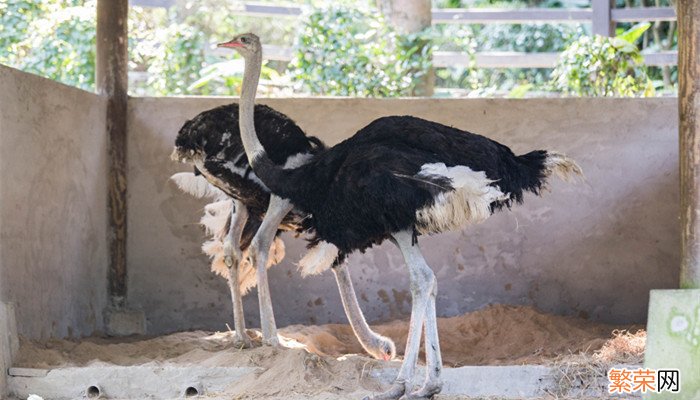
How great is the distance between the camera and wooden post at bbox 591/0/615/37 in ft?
38.9

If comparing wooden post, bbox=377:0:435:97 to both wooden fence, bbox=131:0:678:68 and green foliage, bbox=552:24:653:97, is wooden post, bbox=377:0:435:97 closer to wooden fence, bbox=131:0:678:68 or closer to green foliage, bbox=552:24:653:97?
wooden fence, bbox=131:0:678:68

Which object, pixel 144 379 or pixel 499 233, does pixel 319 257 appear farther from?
pixel 499 233

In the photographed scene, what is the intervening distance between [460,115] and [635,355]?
115 inches

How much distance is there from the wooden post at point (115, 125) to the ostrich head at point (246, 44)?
2.07m

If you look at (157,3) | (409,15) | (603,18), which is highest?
(157,3)

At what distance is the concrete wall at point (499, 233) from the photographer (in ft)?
27.3

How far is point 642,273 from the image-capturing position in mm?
8312

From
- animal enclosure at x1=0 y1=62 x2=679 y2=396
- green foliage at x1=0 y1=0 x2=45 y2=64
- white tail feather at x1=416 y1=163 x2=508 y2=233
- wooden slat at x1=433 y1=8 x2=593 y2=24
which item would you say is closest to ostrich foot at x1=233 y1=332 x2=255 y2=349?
animal enclosure at x1=0 y1=62 x2=679 y2=396

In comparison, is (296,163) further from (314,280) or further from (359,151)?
(314,280)

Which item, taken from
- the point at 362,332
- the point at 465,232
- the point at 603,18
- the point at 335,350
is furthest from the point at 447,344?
the point at 603,18

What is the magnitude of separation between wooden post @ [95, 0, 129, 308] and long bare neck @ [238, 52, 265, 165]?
85.2 inches

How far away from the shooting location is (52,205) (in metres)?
7.32

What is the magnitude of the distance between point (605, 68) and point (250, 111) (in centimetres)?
567

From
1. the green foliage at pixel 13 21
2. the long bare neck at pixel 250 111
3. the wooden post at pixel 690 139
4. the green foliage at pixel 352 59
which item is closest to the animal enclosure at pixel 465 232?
the long bare neck at pixel 250 111
